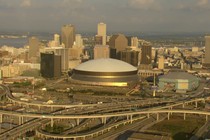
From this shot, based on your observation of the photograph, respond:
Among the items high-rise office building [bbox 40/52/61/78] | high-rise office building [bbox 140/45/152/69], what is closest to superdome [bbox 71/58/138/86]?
high-rise office building [bbox 40/52/61/78]

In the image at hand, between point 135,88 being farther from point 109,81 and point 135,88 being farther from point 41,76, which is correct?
point 41,76

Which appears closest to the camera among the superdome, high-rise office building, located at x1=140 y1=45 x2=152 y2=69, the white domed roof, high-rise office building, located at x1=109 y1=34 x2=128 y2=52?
the superdome

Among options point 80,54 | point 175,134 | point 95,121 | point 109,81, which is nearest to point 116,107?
point 95,121

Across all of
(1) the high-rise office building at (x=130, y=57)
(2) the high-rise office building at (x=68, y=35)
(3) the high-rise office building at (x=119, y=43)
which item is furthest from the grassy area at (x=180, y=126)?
(2) the high-rise office building at (x=68, y=35)

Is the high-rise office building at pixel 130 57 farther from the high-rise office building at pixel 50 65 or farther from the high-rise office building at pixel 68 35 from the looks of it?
the high-rise office building at pixel 68 35

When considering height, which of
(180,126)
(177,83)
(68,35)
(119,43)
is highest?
(68,35)

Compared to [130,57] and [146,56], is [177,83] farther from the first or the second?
[146,56]

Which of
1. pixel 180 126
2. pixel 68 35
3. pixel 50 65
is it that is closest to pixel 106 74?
pixel 50 65

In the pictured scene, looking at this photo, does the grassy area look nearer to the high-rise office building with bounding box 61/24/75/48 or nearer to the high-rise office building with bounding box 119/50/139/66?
the high-rise office building with bounding box 119/50/139/66
